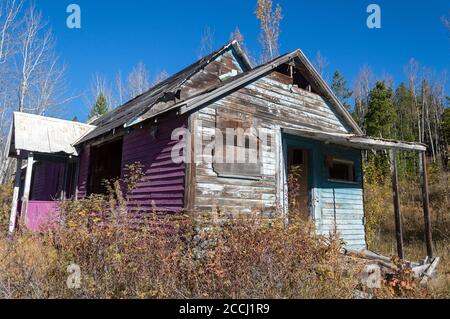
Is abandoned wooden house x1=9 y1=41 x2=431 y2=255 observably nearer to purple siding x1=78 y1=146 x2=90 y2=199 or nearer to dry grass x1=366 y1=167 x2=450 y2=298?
purple siding x1=78 y1=146 x2=90 y2=199

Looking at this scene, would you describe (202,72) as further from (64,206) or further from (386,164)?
(386,164)

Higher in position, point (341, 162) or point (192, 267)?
point (341, 162)

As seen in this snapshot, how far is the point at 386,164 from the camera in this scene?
27.7 m

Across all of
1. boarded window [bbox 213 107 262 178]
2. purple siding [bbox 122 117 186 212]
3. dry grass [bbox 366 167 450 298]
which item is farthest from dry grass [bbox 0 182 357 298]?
boarded window [bbox 213 107 262 178]

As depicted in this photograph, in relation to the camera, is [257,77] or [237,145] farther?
[257,77]

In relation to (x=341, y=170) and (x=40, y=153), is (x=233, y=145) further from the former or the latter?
(x=40, y=153)

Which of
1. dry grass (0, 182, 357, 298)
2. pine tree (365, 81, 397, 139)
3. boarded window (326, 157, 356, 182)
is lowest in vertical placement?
dry grass (0, 182, 357, 298)

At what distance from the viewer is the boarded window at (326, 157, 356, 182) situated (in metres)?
10.4

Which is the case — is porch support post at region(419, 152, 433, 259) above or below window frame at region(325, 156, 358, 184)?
below

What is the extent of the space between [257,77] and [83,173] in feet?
23.3

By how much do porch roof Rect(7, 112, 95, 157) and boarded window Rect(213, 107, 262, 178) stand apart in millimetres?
6396

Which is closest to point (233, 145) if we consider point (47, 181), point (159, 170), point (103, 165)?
point (159, 170)

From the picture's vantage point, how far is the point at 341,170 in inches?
429
